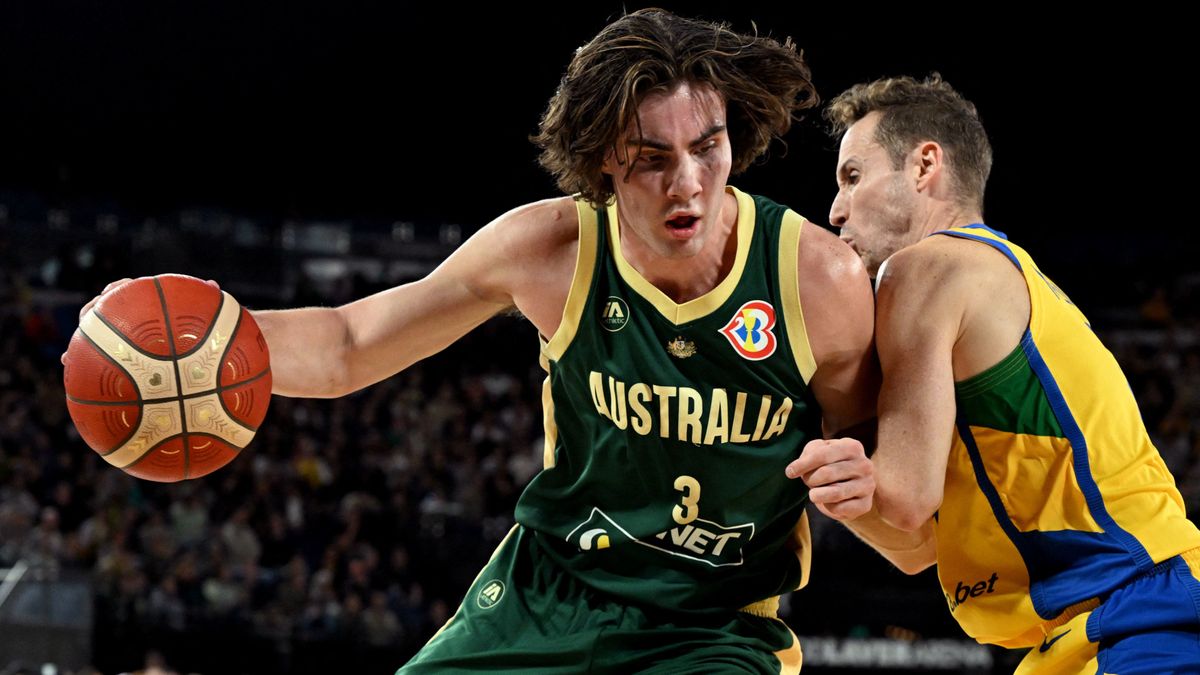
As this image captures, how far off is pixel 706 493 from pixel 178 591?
8275mm

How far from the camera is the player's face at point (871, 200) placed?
345 cm

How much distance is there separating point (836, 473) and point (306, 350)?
4.76 ft

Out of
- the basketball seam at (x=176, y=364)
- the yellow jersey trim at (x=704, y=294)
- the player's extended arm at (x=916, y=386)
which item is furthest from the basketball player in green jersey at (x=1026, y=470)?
the basketball seam at (x=176, y=364)

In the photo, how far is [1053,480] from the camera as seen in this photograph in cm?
289

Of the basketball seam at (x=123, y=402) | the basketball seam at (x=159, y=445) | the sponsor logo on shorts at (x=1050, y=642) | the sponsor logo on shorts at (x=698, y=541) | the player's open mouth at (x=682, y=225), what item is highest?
the player's open mouth at (x=682, y=225)

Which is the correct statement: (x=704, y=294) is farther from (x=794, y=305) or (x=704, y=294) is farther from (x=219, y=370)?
(x=219, y=370)

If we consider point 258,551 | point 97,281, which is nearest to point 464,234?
point 97,281

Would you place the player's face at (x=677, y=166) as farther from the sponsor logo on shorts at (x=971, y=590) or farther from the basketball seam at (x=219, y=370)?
the sponsor logo on shorts at (x=971, y=590)

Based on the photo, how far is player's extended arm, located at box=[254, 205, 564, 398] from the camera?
10.4ft

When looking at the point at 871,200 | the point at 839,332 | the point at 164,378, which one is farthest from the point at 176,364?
the point at 871,200

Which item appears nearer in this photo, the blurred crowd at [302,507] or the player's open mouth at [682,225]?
the player's open mouth at [682,225]

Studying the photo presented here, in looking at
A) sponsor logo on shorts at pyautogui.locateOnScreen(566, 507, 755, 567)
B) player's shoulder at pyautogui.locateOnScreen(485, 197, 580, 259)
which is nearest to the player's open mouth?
player's shoulder at pyautogui.locateOnScreen(485, 197, 580, 259)

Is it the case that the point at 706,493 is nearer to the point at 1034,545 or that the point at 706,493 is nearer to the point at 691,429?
the point at 691,429

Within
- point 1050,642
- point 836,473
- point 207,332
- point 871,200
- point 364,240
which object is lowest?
point 1050,642
